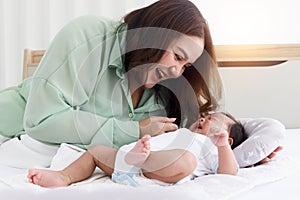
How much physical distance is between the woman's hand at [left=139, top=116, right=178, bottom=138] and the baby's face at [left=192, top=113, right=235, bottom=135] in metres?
0.07

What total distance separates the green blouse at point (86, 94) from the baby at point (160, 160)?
0.53 feet

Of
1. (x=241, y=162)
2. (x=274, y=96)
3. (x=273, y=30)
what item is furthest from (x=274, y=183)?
(x=273, y=30)

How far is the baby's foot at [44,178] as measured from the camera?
0.94 m

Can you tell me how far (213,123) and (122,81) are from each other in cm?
25

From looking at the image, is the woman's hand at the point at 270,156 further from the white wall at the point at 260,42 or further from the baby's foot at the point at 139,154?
the white wall at the point at 260,42

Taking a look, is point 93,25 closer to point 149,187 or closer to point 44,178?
point 44,178

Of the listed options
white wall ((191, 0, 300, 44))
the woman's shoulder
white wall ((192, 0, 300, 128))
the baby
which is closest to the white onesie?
the baby

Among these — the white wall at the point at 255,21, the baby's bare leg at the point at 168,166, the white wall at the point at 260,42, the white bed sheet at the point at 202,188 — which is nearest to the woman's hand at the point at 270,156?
the white bed sheet at the point at 202,188

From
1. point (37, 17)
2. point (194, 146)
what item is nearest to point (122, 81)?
point (194, 146)

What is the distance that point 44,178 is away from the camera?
3.12ft

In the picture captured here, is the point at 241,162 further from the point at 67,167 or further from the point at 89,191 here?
the point at 89,191

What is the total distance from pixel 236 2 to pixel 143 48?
4.25 feet

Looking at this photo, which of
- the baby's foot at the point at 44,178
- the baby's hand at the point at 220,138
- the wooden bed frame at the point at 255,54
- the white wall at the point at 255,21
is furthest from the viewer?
the white wall at the point at 255,21

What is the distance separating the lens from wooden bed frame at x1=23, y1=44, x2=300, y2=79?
2139 millimetres
